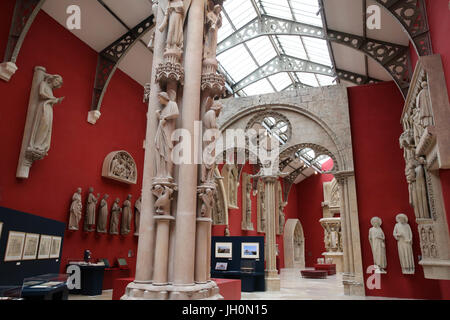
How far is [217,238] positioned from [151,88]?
7.53 m

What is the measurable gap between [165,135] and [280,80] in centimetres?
1469

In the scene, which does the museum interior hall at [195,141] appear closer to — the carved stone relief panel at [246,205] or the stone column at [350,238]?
the stone column at [350,238]

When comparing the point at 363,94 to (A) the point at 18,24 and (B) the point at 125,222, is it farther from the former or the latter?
(A) the point at 18,24

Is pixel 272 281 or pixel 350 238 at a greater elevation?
pixel 350 238

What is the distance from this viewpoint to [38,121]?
281 inches

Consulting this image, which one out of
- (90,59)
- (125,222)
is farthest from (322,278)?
(90,59)

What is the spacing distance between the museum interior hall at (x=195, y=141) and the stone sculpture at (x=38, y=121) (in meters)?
0.03

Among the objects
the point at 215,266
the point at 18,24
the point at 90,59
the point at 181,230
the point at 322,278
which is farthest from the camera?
the point at 322,278

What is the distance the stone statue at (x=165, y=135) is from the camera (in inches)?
134

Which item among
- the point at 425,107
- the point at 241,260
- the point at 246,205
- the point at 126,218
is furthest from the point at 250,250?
the point at 246,205

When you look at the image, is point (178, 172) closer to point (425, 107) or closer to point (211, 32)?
point (211, 32)

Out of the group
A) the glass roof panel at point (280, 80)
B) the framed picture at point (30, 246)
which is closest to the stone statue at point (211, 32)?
the framed picture at point (30, 246)

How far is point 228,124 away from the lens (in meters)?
11.6
